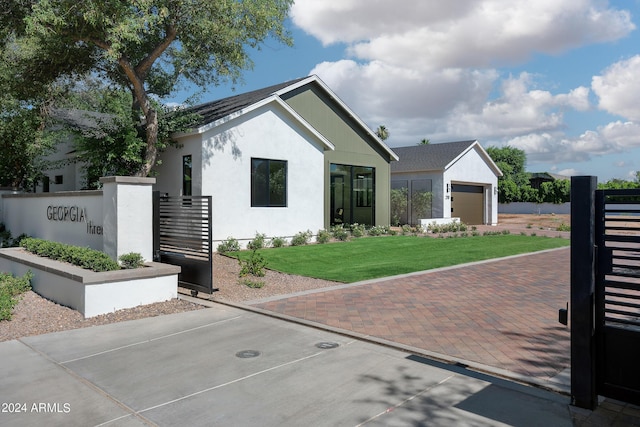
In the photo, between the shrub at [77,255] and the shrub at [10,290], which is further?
the shrub at [77,255]

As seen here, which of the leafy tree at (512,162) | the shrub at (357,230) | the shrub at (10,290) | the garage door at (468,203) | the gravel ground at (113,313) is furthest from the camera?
the leafy tree at (512,162)

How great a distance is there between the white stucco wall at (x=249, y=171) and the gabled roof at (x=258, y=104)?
299 millimetres

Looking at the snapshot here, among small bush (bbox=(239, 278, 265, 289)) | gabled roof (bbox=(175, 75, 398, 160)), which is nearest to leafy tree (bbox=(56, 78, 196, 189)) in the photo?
gabled roof (bbox=(175, 75, 398, 160))

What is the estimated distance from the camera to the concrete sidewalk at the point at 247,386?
153 inches

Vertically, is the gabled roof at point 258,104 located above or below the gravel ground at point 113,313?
above

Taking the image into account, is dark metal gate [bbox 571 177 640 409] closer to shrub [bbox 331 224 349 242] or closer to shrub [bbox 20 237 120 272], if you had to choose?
shrub [bbox 20 237 120 272]

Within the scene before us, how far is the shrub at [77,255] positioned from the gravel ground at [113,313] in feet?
2.77

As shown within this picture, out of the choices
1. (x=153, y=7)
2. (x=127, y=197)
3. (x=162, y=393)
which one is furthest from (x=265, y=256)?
(x=162, y=393)

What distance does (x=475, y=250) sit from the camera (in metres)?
16.0

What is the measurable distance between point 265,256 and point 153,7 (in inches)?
317

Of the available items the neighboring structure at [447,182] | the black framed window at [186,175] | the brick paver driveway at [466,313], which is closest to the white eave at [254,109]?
the black framed window at [186,175]

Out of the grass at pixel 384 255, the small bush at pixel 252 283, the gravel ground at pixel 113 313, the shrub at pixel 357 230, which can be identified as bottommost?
the gravel ground at pixel 113 313

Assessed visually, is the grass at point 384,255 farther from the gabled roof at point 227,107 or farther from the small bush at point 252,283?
the gabled roof at point 227,107

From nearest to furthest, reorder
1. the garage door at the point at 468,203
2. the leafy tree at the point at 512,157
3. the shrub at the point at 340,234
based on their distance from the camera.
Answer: the shrub at the point at 340,234 < the garage door at the point at 468,203 < the leafy tree at the point at 512,157
